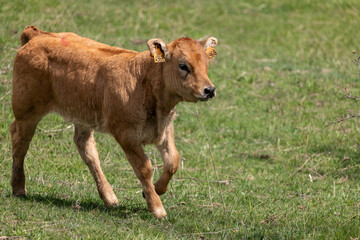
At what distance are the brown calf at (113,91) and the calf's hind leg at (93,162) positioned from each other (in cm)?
1

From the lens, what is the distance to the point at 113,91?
24.8ft

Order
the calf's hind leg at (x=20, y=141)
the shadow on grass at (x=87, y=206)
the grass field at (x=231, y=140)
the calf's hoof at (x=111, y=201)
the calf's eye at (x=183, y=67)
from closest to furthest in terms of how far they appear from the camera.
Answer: the grass field at (x=231, y=140), the calf's eye at (x=183, y=67), the shadow on grass at (x=87, y=206), the calf's hoof at (x=111, y=201), the calf's hind leg at (x=20, y=141)

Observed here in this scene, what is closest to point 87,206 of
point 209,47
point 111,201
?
point 111,201

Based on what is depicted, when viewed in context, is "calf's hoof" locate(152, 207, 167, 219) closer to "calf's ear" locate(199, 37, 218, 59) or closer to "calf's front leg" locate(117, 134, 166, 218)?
"calf's front leg" locate(117, 134, 166, 218)

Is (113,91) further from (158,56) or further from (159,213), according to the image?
(159,213)

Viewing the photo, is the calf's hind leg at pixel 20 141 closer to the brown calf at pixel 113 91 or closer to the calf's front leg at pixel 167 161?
the brown calf at pixel 113 91

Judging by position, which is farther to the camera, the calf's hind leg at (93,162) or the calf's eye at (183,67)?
the calf's hind leg at (93,162)

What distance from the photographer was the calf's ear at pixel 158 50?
7.25 m

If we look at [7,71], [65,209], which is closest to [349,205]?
[65,209]

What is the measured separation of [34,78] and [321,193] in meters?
4.30

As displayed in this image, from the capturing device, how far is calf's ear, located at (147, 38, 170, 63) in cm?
725

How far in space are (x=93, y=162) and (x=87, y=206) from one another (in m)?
0.87

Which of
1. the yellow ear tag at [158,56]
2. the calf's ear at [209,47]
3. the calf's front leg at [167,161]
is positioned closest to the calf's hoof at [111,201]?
Result: the calf's front leg at [167,161]

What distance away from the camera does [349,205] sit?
27.1 feet
